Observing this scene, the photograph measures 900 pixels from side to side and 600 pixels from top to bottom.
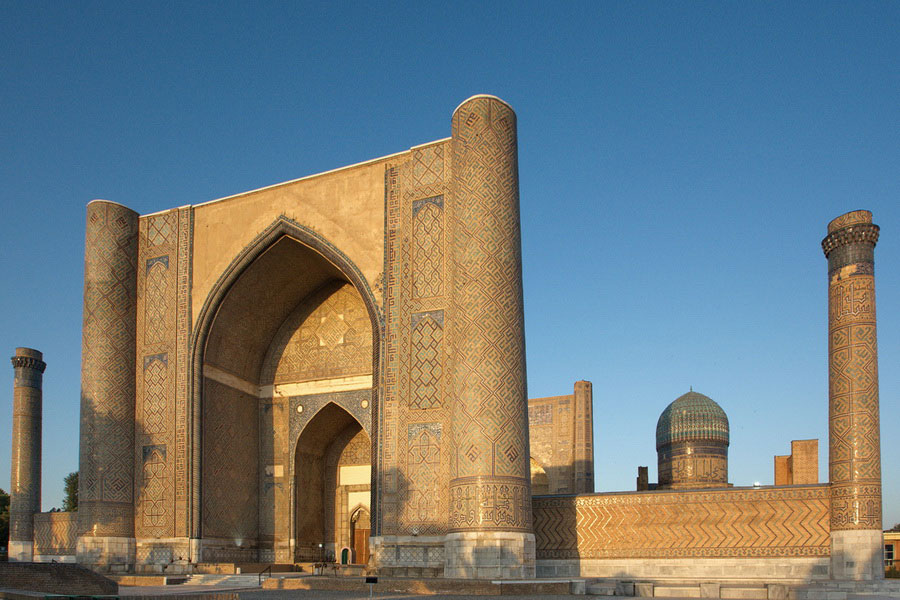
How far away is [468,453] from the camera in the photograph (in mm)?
9656

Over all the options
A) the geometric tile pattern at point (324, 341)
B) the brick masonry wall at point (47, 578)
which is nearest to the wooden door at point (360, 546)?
the geometric tile pattern at point (324, 341)

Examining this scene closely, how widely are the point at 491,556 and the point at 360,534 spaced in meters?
4.85

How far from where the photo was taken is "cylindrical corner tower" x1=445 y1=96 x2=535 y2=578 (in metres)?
9.44

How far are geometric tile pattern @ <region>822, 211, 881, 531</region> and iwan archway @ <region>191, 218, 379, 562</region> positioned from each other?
20.1 feet

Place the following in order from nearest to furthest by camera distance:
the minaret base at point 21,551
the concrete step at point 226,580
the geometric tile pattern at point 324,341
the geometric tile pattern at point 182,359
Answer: the concrete step at point 226,580, the geometric tile pattern at point 182,359, the geometric tile pattern at point 324,341, the minaret base at point 21,551

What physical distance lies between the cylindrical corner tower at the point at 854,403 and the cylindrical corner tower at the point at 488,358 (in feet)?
10.5

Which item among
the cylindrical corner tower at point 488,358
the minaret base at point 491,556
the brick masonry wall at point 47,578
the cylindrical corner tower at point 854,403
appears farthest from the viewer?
the cylindrical corner tower at point 488,358

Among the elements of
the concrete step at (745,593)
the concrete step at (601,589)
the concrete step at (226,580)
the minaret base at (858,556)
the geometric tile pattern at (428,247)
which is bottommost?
the concrete step at (226,580)

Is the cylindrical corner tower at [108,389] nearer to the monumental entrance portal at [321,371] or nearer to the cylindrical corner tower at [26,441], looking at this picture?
the monumental entrance portal at [321,371]

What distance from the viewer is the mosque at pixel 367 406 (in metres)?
9.55

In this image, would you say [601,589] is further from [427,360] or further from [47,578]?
[47,578]

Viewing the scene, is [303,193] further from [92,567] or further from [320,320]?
[92,567]

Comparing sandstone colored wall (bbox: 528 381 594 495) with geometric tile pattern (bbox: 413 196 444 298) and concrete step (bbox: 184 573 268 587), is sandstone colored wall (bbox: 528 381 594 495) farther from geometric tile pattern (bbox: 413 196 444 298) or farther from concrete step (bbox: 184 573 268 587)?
concrete step (bbox: 184 573 268 587)

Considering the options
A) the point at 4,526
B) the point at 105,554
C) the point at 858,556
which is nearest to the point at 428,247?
the point at 858,556
